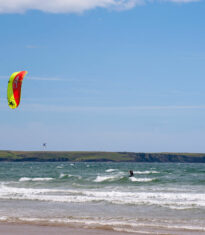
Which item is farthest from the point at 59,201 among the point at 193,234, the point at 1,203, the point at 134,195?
the point at 193,234

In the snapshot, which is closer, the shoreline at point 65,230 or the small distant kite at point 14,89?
the shoreline at point 65,230

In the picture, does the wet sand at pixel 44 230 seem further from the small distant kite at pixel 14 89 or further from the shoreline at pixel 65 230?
the small distant kite at pixel 14 89

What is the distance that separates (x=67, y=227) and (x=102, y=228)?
1.30 meters

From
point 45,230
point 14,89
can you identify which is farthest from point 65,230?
point 14,89

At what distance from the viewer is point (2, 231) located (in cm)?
1570

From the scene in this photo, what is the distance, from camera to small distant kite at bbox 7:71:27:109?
20513mm

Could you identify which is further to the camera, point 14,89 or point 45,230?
point 14,89

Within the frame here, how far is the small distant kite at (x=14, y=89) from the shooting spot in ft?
67.3

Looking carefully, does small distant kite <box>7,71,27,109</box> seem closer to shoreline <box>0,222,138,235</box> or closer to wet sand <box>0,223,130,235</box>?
shoreline <box>0,222,138,235</box>

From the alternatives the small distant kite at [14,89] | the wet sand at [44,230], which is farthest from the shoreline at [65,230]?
the small distant kite at [14,89]

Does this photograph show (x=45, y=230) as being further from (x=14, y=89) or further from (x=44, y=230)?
(x=14, y=89)

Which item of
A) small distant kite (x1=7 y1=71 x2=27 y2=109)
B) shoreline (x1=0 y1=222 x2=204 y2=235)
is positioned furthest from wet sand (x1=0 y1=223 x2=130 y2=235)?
small distant kite (x1=7 y1=71 x2=27 y2=109)

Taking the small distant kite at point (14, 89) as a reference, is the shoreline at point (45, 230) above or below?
below

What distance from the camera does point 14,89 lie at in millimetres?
20672
